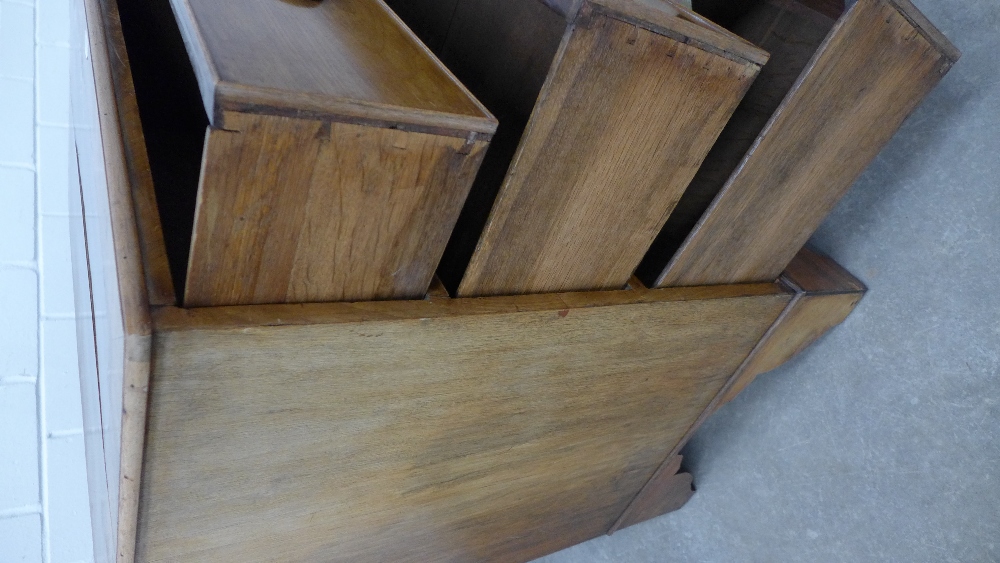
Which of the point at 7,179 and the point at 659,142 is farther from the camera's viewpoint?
the point at 7,179

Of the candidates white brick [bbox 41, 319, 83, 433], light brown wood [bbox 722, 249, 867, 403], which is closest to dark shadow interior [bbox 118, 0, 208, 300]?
white brick [bbox 41, 319, 83, 433]

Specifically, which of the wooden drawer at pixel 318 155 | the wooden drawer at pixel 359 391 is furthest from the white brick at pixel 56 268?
the wooden drawer at pixel 318 155

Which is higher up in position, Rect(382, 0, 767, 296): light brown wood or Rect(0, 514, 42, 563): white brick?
Rect(382, 0, 767, 296): light brown wood

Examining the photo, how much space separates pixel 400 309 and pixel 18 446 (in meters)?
1.34

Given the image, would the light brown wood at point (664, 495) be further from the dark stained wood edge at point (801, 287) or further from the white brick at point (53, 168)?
the white brick at point (53, 168)

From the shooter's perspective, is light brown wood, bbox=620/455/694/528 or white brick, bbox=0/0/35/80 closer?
light brown wood, bbox=620/455/694/528

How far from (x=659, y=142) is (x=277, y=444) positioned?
1.58ft

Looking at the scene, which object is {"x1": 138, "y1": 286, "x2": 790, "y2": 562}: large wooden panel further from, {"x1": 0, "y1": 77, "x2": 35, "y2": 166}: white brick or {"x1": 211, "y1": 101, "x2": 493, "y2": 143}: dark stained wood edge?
{"x1": 0, "y1": 77, "x2": 35, "y2": 166}: white brick

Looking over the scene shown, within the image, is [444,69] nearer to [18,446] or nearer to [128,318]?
[128,318]

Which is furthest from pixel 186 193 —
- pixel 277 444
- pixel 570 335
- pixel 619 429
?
pixel 619 429

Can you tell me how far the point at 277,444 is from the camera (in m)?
0.68

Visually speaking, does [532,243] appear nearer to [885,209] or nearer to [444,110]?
[444,110]

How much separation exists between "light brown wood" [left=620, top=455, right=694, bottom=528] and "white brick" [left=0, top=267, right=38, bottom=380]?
1407mm

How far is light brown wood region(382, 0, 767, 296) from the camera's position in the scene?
58 centimetres
